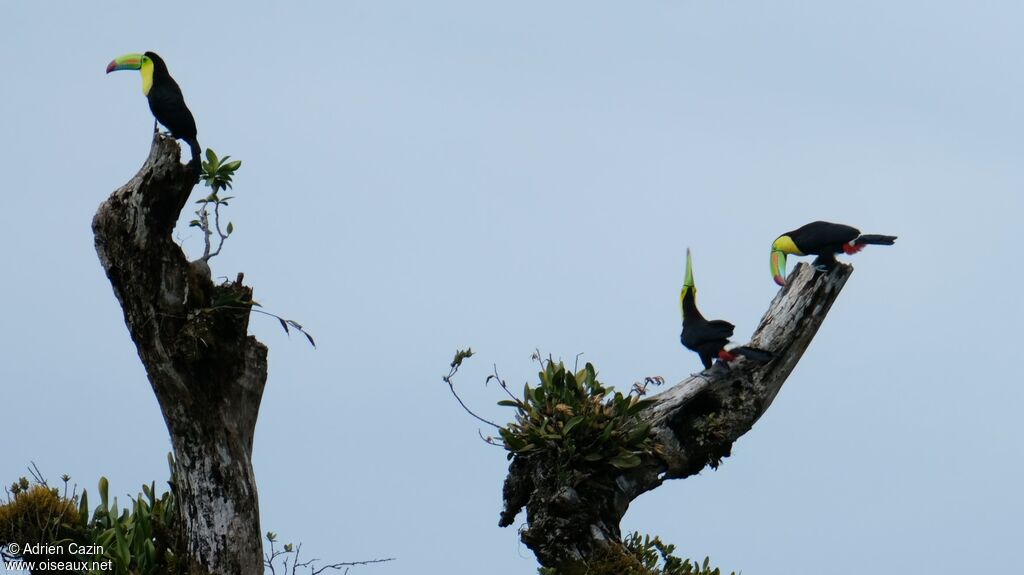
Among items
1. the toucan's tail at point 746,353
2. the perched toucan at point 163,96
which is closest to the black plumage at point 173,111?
the perched toucan at point 163,96

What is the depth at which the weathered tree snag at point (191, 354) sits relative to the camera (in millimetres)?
7137

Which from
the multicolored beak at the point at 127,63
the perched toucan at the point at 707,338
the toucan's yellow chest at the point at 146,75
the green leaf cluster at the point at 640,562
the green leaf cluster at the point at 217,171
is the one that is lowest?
the green leaf cluster at the point at 640,562

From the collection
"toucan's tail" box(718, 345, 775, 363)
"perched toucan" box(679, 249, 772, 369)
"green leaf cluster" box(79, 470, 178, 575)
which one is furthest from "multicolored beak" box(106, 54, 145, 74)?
"toucan's tail" box(718, 345, 775, 363)

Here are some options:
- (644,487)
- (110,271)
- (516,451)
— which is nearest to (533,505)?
(516,451)

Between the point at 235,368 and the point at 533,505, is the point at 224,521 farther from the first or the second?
the point at 533,505

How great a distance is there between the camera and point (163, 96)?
26.8ft

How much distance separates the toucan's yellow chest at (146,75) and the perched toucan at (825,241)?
5.11m

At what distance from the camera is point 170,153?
719 cm

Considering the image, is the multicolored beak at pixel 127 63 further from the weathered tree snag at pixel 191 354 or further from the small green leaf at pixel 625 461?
the small green leaf at pixel 625 461

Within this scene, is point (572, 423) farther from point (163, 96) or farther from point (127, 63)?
point (127, 63)

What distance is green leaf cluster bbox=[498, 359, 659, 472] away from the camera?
7.79 m

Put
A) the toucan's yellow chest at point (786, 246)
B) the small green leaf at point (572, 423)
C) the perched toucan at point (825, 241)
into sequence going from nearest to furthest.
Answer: the small green leaf at point (572, 423) < the perched toucan at point (825, 241) < the toucan's yellow chest at point (786, 246)

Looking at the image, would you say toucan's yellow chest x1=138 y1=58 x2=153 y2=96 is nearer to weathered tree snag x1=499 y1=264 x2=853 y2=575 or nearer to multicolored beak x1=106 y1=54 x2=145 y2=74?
multicolored beak x1=106 y1=54 x2=145 y2=74

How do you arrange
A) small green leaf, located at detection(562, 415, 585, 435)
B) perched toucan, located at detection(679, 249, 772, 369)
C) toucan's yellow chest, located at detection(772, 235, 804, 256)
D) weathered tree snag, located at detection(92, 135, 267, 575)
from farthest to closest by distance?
1. toucan's yellow chest, located at detection(772, 235, 804, 256)
2. perched toucan, located at detection(679, 249, 772, 369)
3. small green leaf, located at detection(562, 415, 585, 435)
4. weathered tree snag, located at detection(92, 135, 267, 575)
